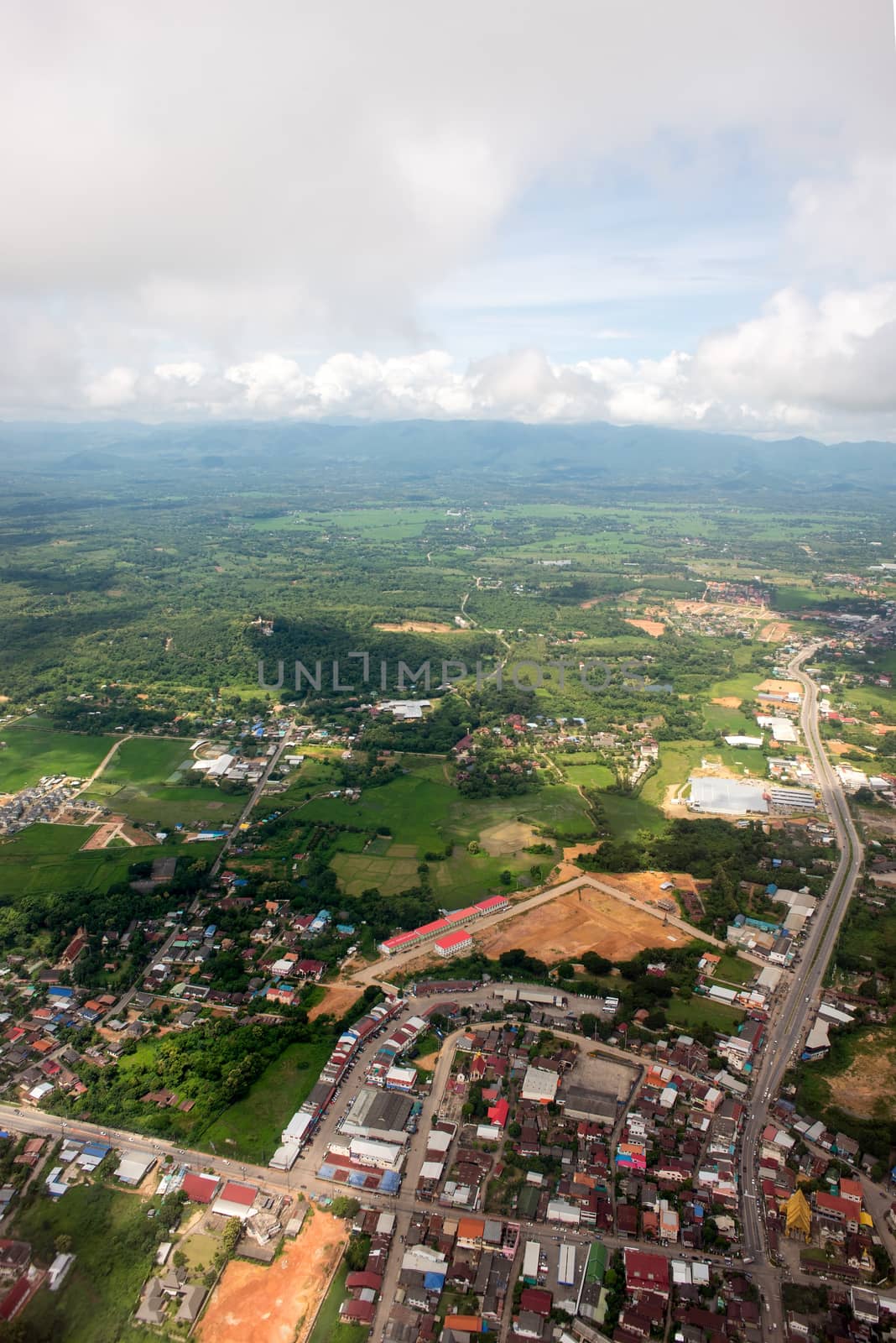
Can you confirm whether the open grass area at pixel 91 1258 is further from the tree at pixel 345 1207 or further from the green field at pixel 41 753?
the green field at pixel 41 753

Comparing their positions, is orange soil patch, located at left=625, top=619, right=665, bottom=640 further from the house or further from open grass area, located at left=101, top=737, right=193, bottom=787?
the house

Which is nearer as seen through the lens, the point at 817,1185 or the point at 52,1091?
the point at 817,1185

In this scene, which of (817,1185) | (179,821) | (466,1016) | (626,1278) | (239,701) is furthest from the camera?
(239,701)

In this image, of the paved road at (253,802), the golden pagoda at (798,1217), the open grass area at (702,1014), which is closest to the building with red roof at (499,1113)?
the open grass area at (702,1014)

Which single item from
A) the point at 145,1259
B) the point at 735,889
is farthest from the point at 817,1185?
the point at 145,1259

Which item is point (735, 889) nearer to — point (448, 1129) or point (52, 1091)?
point (448, 1129)

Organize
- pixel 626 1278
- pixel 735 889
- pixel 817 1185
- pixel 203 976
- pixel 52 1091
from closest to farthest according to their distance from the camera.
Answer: pixel 626 1278
pixel 817 1185
pixel 52 1091
pixel 203 976
pixel 735 889
